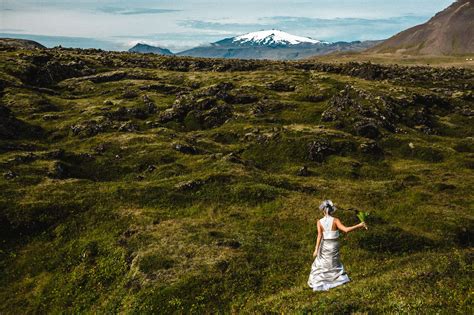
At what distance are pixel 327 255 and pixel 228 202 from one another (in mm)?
29888

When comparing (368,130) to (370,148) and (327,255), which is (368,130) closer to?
(370,148)

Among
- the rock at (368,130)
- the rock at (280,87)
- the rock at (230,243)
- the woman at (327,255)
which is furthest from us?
the rock at (280,87)

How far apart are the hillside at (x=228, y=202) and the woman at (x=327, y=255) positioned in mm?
730

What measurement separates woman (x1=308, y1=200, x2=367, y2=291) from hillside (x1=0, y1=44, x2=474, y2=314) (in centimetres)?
73

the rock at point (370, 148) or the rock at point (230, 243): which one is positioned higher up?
the rock at point (370, 148)

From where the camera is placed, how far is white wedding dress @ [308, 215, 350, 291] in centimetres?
2203

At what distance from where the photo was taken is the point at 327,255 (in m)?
22.3

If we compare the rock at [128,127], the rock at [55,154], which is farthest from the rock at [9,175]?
the rock at [128,127]

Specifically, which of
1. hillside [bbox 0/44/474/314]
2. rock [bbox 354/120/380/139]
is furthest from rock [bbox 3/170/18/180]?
rock [bbox 354/120/380/139]

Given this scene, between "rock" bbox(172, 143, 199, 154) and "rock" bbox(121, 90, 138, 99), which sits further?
"rock" bbox(121, 90, 138, 99)

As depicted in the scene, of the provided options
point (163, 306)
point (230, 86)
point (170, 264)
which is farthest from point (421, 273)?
point (230, 86)

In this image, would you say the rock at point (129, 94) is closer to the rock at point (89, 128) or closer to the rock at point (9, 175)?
the rock at point (89, 128)

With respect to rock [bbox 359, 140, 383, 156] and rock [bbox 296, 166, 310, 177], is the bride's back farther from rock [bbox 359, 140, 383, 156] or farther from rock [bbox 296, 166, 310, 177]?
rock [bbox 359, 140, 383, 156]

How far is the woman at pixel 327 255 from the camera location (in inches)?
861
